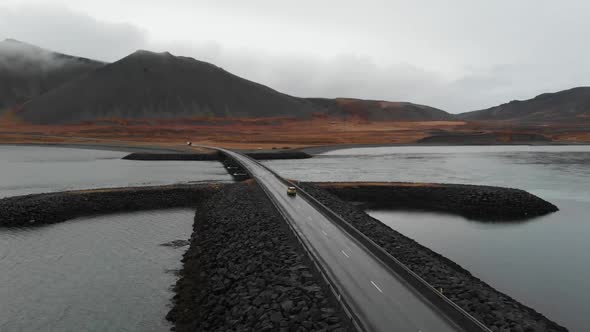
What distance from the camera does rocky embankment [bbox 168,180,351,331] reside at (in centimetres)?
2073

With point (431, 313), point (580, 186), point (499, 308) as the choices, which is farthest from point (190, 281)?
point (580, 186)

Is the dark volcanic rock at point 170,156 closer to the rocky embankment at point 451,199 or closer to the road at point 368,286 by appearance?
the rocky embankment at point 451,199

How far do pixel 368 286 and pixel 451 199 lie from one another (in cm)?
3940

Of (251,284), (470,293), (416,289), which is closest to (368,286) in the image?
(416,289)

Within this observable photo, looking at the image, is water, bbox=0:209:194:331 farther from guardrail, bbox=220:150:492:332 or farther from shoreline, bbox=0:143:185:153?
shoreline, bbox=0:143:185:153

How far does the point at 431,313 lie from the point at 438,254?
1525 cm

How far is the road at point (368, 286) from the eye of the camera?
18.6 m

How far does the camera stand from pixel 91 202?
54.2 meters

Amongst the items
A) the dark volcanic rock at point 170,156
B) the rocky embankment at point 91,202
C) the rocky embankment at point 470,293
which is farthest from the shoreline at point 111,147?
the rocky embankment at point 470,293

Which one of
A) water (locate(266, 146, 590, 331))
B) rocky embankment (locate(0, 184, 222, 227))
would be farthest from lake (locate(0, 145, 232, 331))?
water (locate(266, 146, 590, 331))

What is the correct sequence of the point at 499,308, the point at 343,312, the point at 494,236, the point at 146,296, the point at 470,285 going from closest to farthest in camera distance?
the point at 343,312 < the point at 499,308 < the point at 470,285 < the point at 146,296 < the point at 494,236

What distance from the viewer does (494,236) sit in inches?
1625

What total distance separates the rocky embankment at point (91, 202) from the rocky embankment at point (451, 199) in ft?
68.2

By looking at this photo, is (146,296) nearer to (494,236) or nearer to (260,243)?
(260,243)
